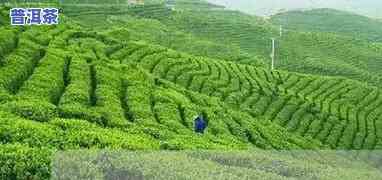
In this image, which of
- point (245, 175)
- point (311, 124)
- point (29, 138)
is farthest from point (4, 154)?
Result: point (311, 124)

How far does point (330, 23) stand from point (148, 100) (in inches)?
4473

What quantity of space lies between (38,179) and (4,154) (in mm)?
775

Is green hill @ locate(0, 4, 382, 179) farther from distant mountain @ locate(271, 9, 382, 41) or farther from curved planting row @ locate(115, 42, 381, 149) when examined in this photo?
distant mountain @ locate(271, 9, 382, 41)

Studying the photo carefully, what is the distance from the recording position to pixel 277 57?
81812 millimetres

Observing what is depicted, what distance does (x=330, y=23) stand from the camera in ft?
453

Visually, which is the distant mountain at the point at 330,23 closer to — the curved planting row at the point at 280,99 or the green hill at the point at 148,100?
the green hill at the point at 148,100

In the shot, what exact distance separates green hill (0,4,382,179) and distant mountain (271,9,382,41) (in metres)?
55.5

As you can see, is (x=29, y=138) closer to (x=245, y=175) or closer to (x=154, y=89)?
(x=245, y=175)

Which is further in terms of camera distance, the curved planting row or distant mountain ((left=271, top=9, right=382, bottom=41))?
distant mountain ((left=271, top=9, right=382, bottom=41))

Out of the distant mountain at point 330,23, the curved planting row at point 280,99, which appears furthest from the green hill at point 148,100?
the distant mountain at point 330,23

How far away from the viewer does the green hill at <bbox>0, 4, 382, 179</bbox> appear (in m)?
16.1

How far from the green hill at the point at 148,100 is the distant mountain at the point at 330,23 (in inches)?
2184

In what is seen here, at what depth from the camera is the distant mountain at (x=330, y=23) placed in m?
130

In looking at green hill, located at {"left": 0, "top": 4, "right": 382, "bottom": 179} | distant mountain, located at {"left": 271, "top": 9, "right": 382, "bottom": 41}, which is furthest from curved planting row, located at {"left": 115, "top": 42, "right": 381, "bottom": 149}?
distant mountain, located at {"left": 271, "top": 9, "right": 382, "bottom": 41}
